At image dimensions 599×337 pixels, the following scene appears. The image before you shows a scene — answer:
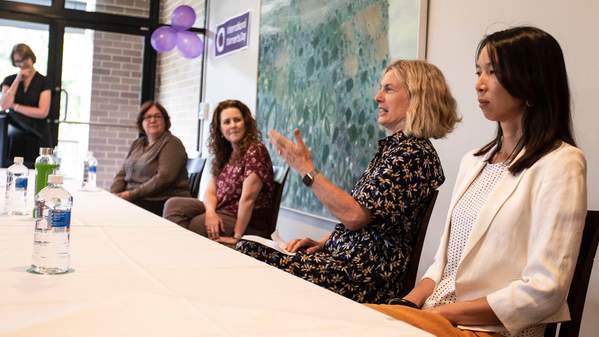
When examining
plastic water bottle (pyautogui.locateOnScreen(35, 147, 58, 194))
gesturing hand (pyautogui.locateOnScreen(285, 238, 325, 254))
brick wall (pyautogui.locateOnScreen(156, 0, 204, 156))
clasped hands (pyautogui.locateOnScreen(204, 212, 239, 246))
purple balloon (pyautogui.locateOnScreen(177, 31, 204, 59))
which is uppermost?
purple balloon (pyautogui.locateOnScreen(177, 31, 204, 59))

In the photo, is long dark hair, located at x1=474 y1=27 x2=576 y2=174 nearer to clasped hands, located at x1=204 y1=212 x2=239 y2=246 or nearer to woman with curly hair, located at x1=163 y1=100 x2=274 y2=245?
woman with curly hair, located at x1=163 y1=100 x2=274 y2=245

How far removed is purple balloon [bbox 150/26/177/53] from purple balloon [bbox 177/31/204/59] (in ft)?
0.19

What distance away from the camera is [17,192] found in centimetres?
228

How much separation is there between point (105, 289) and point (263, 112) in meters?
4.04

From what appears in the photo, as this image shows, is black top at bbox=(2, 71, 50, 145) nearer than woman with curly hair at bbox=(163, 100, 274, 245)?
No

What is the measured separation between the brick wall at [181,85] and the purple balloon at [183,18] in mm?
316

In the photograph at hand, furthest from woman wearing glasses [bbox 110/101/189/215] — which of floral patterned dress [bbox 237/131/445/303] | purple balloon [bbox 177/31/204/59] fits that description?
floral patterned dress [bbox 237/131/445/303]

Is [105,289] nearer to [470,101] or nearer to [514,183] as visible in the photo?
[514,183]

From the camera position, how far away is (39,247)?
52.5 inches

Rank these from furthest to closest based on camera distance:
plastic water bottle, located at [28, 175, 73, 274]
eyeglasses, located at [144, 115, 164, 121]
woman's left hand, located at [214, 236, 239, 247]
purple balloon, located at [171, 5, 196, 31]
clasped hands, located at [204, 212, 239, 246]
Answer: purple balloon, located at [171, 5, 196, 31], eyeglasses, located at [144, 115, 164, 121], clasped hands, located at [204, 212, 239, 246], woman's left hand, located at [214, 236, 239, 247], plastic water bottle, located at [28, 175, 73, 274]

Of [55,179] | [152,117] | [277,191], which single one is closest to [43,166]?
[55,179]

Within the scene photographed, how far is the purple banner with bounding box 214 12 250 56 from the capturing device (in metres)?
5.67

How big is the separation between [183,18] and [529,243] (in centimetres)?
538

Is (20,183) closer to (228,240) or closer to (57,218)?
(57,218)
